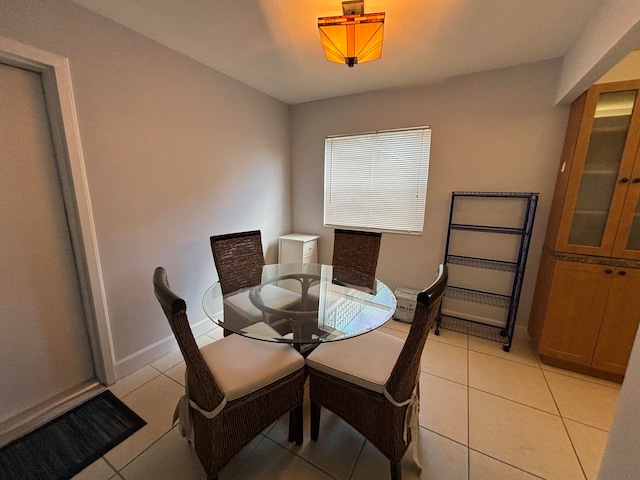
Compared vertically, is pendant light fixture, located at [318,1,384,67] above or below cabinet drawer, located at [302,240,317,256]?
above

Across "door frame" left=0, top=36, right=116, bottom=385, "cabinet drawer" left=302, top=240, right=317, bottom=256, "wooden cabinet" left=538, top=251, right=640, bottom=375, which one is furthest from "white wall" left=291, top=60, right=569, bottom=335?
"door frame" left=0, top=36, right=116, bottom=385

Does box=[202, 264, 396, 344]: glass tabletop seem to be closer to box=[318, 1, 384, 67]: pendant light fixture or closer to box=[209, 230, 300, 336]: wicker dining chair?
box=[209, 230, 300, 336]: wicker dining chair

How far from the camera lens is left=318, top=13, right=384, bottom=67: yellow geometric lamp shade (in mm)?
1334

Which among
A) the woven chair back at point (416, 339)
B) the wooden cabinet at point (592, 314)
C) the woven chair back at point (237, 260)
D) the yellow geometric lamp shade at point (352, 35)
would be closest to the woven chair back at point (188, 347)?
the woven chair back at point (416, 339)

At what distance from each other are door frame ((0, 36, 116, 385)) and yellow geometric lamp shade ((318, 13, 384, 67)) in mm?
1506

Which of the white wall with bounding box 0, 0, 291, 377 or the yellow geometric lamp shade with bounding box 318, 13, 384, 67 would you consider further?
the white wall with bounding box 0, 0, 291, 377

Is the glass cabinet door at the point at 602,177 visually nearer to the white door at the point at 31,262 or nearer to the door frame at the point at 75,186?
the door frame at the point at 75,186

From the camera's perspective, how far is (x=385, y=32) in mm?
1727

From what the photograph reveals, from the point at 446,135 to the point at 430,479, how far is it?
263 centimetres

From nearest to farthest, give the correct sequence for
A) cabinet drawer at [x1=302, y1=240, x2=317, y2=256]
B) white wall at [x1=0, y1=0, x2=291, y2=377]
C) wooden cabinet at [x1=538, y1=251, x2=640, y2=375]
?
white wall at [x1=0, y1=0, x2=291, y2=377]
wooden cabinet at [x1=538, y1=251, x2=640, y2=375]
cabinet drawer at [x1=302, y1=240, x2=317, y2=256]

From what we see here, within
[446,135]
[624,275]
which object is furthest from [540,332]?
[446,135]

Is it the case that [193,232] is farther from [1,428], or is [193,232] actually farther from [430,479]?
[430,479]

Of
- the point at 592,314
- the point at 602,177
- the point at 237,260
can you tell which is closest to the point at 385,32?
the point at 602,177

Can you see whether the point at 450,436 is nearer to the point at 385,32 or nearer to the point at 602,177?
the point at 602,177
